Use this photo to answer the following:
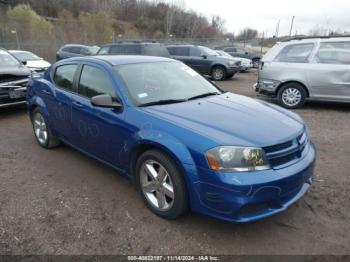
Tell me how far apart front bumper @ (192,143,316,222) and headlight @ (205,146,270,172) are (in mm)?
57

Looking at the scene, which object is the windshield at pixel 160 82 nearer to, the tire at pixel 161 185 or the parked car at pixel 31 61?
the tire at pixel 161 185

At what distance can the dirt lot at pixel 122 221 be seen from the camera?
2857 mm

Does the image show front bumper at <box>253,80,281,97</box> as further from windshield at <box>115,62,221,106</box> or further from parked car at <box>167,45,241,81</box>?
parked car at <box>167,45,241,81</box>

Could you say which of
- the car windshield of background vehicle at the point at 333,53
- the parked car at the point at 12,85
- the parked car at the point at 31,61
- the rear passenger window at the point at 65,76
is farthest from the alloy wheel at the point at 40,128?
the parked car at the point at 31,61

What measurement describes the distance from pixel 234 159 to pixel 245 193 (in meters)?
0.30

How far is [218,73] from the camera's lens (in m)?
14.9

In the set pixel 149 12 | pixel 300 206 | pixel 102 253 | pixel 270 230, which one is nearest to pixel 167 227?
pixel 102 253

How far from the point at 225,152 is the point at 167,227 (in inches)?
40.3

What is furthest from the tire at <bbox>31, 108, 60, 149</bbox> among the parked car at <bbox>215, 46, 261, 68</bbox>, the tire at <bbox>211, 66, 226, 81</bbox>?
the parked car at <bbox>215, 46, 261, 68</bbox>

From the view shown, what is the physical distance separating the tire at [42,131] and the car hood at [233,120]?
8.14ft

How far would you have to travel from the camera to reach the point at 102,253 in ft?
9.10

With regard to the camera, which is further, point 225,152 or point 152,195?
point 152,195

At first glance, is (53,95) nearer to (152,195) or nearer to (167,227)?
(152,195)

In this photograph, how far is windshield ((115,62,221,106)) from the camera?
11.9 ft
